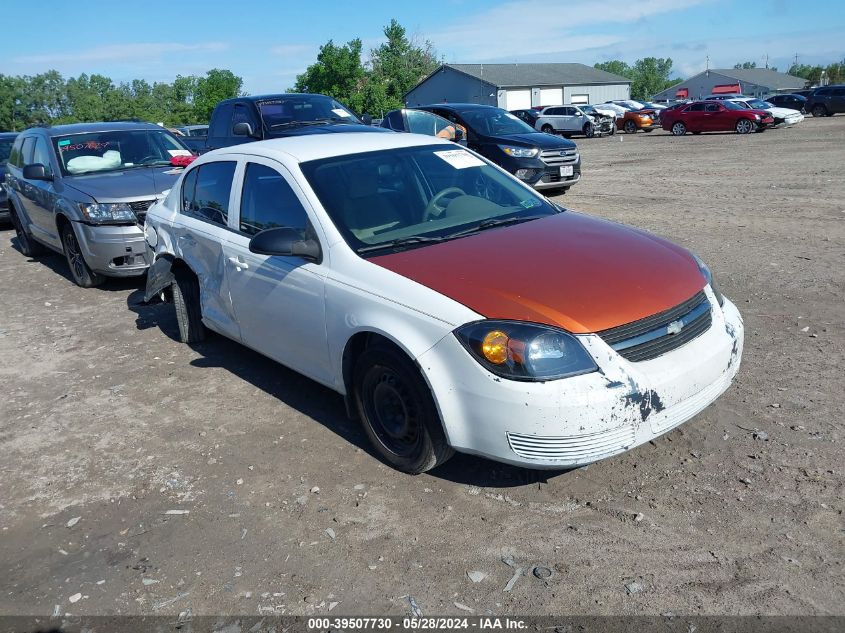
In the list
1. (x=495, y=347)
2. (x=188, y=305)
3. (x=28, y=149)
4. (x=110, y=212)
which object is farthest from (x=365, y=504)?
(x=28, y=149)

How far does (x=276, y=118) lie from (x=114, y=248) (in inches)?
152

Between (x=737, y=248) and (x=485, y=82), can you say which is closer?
(x=737, y=248)

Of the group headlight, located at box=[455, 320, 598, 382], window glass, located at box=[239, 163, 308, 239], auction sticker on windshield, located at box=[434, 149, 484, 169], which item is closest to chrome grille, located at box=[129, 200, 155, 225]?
window glass, located at box=[239, 163, 308, 239]

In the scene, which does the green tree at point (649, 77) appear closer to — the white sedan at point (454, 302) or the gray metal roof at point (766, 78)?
the gray metal roof at point (766, 78)

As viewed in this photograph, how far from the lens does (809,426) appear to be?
4.26m

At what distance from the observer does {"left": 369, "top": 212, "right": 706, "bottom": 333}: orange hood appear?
3.49m

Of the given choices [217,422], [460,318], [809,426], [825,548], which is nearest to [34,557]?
[217,422]

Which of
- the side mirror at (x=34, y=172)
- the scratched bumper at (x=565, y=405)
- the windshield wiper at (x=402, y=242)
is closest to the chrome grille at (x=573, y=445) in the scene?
the scratched bumper at (x=565, y=405)

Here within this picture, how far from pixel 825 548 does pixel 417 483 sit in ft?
6.39

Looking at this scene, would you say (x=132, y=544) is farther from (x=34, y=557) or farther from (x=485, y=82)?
(x=485, y=82)

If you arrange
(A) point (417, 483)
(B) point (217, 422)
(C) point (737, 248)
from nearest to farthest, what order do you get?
(A) point (417, 483), (B) point (217, 422), (C) point (737, 248)

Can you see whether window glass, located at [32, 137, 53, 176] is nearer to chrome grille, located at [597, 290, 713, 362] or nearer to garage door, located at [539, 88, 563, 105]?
chrome grille, located at [597, 290, 713, 362]

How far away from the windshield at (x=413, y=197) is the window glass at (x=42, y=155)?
6.02m

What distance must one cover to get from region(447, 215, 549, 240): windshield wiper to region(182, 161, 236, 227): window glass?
1.86m
